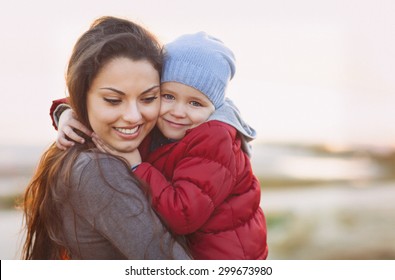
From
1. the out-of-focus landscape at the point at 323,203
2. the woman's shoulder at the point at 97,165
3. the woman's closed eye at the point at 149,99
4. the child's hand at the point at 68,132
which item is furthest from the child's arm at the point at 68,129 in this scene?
the out-of-focus landscape at the point at 323,203

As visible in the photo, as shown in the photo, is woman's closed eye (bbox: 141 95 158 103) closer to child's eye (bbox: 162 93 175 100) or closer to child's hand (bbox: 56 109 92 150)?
child's eye (bbox: 162 93 175 100)

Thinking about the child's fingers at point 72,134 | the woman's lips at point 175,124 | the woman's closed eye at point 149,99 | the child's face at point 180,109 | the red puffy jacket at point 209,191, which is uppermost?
the woman's closed eye at point 149,99

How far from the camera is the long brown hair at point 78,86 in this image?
85.9 inches

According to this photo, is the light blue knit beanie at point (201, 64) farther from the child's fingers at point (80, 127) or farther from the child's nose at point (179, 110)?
the child's fingers at point (80, 127)

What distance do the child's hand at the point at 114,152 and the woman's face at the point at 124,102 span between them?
15mm

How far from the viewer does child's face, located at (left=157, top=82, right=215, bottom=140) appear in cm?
238

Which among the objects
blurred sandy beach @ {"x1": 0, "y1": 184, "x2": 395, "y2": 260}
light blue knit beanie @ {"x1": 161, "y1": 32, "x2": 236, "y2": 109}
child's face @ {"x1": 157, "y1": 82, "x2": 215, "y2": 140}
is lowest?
blurred sandy beach @ {"x1": 0, "y1": 184, "x2": 395, "y2": 260}

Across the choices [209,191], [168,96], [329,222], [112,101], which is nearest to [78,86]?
[112,101]

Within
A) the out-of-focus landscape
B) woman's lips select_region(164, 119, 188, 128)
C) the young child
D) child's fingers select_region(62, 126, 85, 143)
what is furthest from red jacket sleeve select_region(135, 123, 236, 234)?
the out-of-focus landscape

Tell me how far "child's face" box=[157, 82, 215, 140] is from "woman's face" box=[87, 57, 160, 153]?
0.06m
